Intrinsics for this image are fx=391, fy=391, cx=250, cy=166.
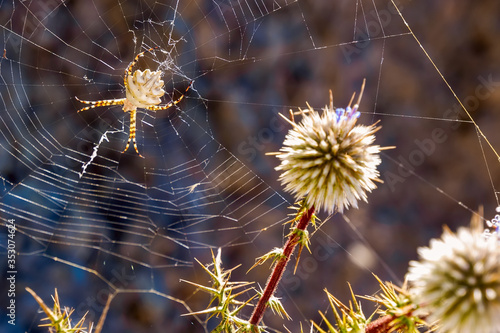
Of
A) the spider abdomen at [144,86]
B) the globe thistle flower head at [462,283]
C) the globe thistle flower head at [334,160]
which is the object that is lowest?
the globe thistle flower head at [462,283]

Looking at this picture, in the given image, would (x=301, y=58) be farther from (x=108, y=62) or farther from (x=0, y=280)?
(x=0, y=280)

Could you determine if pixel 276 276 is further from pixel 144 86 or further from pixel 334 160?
pixel 144 86

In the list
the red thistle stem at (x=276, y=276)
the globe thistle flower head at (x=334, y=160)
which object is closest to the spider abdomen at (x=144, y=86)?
the globe thistle flower head at (x=334, y=160)

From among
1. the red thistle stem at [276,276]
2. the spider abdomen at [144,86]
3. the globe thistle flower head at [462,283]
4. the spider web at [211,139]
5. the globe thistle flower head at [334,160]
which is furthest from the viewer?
the spider web at [211,139]

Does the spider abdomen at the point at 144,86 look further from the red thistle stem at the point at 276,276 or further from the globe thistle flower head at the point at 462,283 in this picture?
the globe thistle flower head at the point at 462,283

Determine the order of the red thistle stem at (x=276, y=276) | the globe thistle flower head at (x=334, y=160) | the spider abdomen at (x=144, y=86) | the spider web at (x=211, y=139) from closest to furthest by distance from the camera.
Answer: the red thistle stem at (x=276, y=276)
the globe thistle flower head at (x=334, y=160)
the spider abdomen at (x=144, y=86)
the spider web at (x=211, y=139)

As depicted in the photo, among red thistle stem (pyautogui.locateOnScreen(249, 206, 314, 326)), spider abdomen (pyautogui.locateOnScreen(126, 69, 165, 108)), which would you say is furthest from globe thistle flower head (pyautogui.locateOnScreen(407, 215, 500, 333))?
spider abdomen (pyautogui.locateOnScreen(126, 69, 165, 108))
